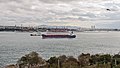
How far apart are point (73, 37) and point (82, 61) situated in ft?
231

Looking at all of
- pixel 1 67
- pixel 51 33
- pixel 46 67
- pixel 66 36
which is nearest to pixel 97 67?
pixel 46 67

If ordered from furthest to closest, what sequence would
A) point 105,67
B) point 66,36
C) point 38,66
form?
point 66,36, point 38,66, point 105,67

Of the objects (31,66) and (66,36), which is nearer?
(31,66)

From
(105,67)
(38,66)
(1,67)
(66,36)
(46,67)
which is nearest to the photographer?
(105,67)

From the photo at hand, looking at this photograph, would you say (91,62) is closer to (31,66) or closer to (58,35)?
(31,66)

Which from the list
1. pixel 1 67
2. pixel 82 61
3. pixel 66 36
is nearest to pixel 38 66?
pixel 82 61

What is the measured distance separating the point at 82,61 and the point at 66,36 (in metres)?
68.7

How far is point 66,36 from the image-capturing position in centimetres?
8794

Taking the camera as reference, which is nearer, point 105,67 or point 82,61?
point 105,67

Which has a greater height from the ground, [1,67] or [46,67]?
[46,67]

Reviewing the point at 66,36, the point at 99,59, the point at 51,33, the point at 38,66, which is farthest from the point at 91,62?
the point at 51,33

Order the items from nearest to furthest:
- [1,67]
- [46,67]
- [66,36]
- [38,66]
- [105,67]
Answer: [105,67], [46,67], [38,66], [1,67], [66,36]

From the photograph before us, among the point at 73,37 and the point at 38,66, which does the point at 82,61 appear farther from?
the point at 73,37

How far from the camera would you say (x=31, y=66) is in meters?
18.5
